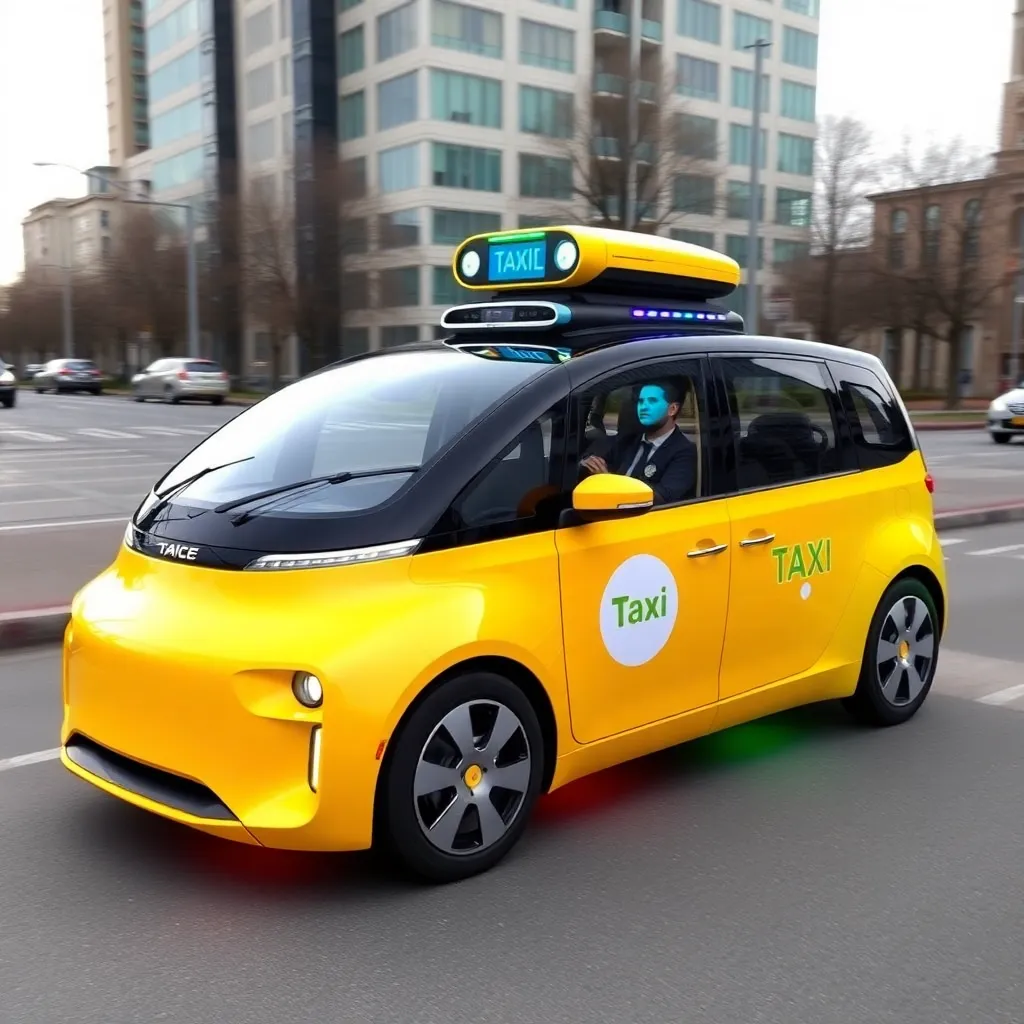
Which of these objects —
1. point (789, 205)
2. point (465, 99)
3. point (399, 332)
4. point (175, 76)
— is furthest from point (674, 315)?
point (175, 76)

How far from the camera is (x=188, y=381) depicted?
39.7m

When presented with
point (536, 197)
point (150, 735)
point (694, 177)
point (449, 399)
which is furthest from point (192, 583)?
point (536, 197)

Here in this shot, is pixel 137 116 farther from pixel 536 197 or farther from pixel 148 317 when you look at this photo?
pixel 536 197

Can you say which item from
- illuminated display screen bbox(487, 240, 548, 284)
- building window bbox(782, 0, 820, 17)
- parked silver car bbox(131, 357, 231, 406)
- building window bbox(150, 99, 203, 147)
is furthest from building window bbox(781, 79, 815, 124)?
illuminated display screen bbox(487, 240, 548, 284)

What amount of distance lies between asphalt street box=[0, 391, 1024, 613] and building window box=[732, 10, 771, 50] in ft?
157

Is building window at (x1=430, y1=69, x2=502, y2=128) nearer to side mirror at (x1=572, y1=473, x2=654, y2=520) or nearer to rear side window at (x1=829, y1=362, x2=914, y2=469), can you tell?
rear side window at (x1=829, y1=362, x2=914, y2=469)

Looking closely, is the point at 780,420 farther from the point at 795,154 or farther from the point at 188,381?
the point at 795,154

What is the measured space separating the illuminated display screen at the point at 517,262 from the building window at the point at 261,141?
224 ft

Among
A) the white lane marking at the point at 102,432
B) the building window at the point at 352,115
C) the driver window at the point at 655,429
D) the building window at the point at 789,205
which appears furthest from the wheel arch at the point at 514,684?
the building window at the point at 789,205

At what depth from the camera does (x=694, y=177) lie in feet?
137

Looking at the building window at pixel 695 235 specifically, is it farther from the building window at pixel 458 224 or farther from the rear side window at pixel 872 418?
the rear side window at pixel 872 418

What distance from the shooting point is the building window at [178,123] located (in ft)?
250

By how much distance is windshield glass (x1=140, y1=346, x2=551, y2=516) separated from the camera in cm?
371

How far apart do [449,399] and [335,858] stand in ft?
5.16
